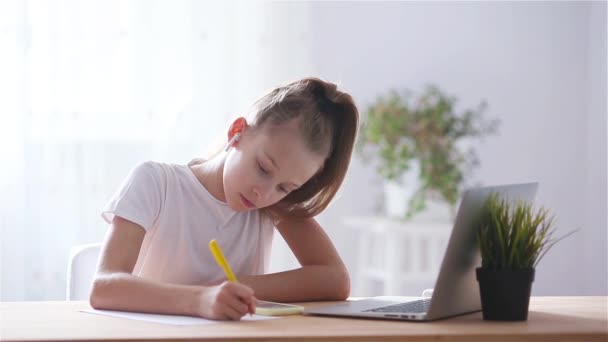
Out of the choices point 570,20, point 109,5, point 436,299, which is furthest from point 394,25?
point 436,299

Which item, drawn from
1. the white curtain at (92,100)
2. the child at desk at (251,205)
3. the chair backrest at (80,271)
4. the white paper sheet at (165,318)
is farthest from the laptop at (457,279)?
the white curtain at (92,100)

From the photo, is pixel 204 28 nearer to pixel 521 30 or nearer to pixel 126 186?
pixel 521 30

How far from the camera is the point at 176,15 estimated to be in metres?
2.90

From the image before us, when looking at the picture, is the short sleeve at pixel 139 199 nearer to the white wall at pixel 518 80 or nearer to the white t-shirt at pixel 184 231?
the white t-shirt at pixel 184 231

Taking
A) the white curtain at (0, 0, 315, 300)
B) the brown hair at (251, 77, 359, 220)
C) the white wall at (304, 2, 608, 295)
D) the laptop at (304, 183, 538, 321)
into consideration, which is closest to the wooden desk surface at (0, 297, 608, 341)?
the laptop at (304, 183, 538, 321)

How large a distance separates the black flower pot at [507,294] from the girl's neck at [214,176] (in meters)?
0.59

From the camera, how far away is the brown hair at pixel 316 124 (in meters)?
1.33

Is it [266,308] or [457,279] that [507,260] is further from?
[266,308]

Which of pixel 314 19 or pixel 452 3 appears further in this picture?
pixel 452 3

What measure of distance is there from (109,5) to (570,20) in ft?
6.76

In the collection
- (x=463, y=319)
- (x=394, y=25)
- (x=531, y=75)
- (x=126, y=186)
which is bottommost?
(x=463, y=319)

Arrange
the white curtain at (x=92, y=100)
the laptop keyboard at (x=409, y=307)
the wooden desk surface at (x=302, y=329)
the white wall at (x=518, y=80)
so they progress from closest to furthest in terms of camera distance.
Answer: the wooden desk surface at (x=302, y=329) < the laptop keyboard at (x=409, y=307) < the white curtain at (x=92, y=100) < the white wall at (x=518, y=80)

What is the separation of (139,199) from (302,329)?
1.61ft

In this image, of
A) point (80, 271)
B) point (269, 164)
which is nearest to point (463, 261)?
point (269, 164)
